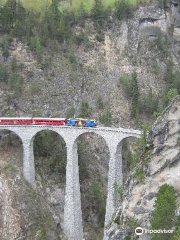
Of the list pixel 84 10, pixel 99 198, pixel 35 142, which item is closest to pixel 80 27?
pixel 84 10

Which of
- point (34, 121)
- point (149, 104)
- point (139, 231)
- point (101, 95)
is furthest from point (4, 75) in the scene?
point (139, 231)

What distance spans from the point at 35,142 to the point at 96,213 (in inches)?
610

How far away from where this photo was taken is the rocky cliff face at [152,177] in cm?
3816

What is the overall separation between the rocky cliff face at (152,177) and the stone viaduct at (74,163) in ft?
18.6

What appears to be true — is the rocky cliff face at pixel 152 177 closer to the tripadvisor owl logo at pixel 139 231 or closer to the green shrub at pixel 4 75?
the tripadvisor owl logo at pixel 139 231

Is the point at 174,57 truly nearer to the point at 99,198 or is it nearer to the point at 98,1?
the point at 98,1

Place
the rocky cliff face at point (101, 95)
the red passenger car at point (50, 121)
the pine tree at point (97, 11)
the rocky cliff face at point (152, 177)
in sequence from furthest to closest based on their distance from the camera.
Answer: the pine tree at point (97, 11) < the red passenger car at point (50, 121) < the rocky cliff face at point (101, 95) < the rocky cliff face at point (152, 177)

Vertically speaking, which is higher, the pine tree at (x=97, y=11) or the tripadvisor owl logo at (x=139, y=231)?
the pine tree at (x=97, y=11)

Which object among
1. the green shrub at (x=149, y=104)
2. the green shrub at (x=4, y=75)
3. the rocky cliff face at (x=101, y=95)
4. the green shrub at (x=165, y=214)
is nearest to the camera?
the green shrub at (x=165, y=214)

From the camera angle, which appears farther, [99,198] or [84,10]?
[84,10]

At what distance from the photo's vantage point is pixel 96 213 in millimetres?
65312

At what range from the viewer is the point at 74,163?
56.6 meters

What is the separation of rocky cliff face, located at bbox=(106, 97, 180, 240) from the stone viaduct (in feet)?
18.6
